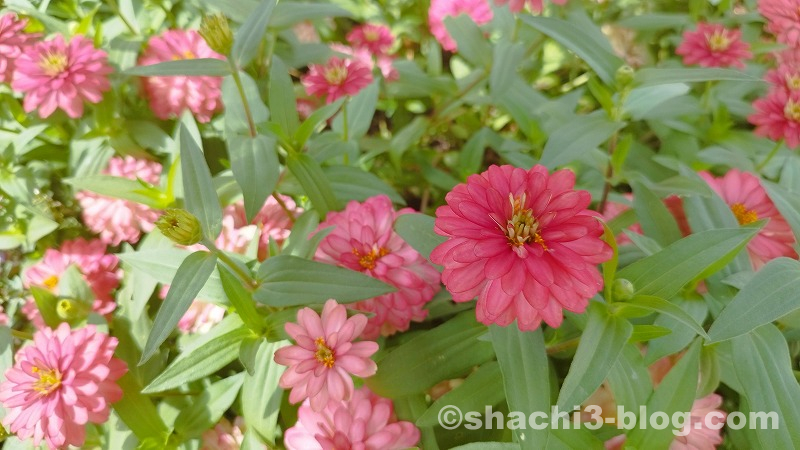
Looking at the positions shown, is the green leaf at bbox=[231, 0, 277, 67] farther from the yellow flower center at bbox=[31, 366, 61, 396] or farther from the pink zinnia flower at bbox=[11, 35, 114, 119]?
the yellow flower center at bbox=[31, 366, 61, 396]

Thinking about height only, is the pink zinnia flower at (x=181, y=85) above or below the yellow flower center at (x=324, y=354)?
above

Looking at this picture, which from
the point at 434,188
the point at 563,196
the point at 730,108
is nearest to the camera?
the point at 563,196

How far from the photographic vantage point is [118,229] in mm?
1014

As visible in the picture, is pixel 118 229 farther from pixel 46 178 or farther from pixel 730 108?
pixel 730 108

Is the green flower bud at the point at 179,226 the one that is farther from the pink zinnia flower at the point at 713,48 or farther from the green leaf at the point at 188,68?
the pink zinnia flower at the point at 713,48

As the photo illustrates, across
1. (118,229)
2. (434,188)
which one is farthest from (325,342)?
(434,188)

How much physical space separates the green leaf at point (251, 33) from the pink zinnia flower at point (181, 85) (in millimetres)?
282

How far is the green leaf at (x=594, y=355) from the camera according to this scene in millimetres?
567

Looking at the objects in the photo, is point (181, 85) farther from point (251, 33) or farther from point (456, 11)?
point (456, 11)

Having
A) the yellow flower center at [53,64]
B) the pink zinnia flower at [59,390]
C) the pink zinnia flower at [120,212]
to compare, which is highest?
the yellow flower center at [53,64]

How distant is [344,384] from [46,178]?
0.88 m

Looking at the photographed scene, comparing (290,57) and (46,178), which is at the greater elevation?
(290,57)

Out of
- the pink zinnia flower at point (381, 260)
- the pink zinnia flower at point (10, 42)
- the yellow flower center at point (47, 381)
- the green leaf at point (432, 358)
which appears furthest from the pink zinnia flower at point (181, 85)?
the green leaf at point (432, 358)

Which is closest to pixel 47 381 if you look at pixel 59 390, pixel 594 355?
pixel 59 390
